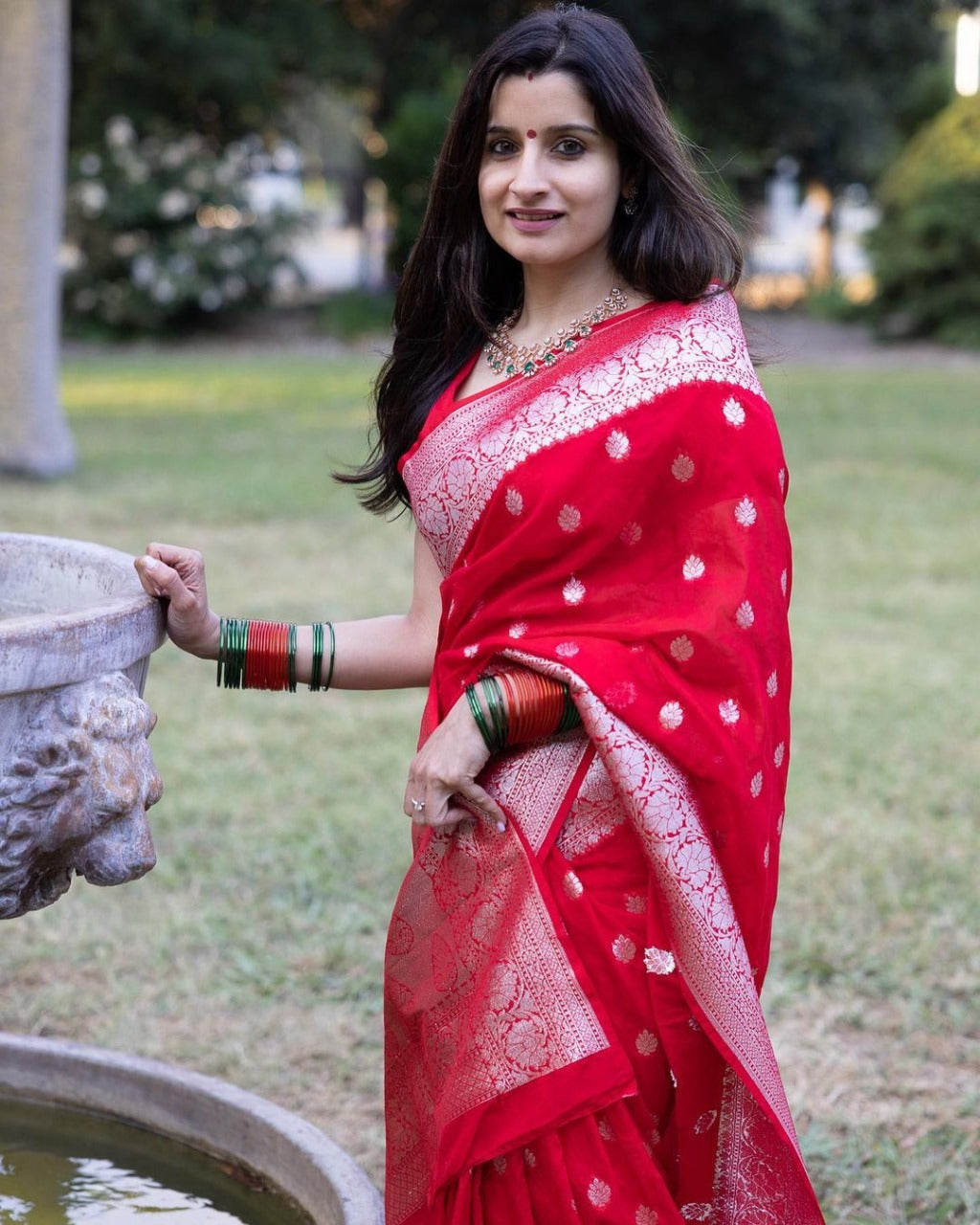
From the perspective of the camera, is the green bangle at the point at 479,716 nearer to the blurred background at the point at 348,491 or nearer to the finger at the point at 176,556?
the finger at the point at 176,556

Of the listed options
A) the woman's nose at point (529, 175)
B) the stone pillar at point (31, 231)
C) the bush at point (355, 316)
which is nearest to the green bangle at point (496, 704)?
the woman's nose at point (529, 175)

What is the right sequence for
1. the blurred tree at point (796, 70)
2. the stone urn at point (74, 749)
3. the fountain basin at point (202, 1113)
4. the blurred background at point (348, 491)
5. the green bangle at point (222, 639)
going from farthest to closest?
1. the blurred tree at point (796, 70)
2. the blurred background at point (348, 491)
3. the fountain basin at point (202, 1113)
4. the green bangle at point (222, 639)
5. the stone urn at point (74, 749)

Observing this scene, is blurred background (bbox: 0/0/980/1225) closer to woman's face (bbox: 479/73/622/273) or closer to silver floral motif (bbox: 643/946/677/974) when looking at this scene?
woman's face (bbox: 479/73/622/273)

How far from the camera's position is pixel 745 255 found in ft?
6.40

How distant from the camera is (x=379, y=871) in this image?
389 centimetres

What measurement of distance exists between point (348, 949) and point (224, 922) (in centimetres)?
31

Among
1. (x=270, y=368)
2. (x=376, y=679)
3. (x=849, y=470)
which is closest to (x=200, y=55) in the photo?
(x=270, y=368)

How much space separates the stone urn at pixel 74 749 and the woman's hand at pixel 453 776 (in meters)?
0.28

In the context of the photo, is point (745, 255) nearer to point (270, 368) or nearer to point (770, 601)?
point (770, 601)

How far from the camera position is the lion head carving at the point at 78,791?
1694 mm

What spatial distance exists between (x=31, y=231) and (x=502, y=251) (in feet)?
24.3

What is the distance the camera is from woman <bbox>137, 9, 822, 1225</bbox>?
5.81ft

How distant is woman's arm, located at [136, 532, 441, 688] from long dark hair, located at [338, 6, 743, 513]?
13 cm

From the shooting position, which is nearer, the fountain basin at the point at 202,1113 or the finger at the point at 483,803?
the finger at the point at 483,803
